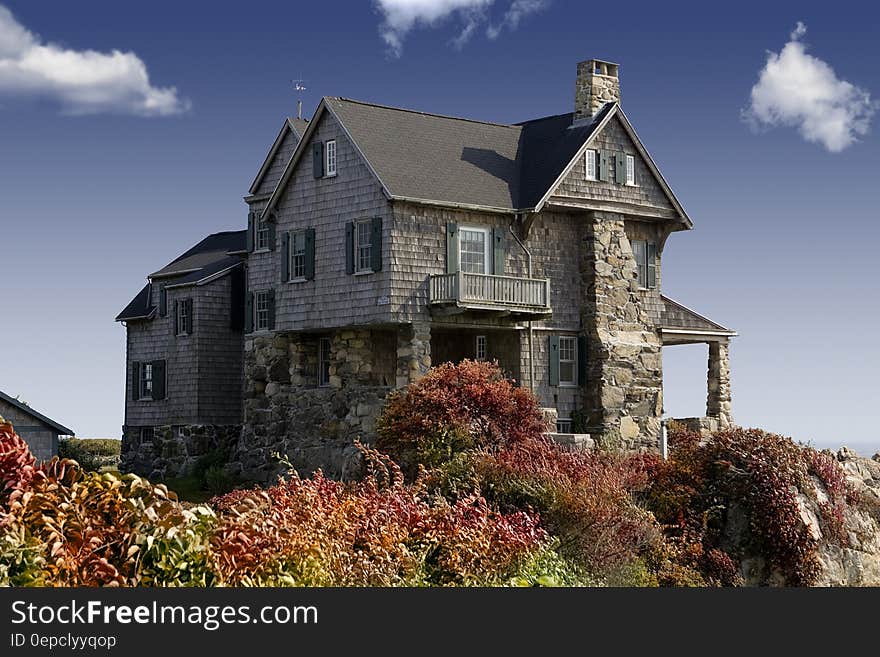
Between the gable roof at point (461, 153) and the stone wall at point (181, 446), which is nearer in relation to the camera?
the gable roof at point (461, 153)

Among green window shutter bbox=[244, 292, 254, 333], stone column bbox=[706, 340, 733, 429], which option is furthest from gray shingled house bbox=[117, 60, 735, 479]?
stone column bbox=[706, 340, 733, 429]

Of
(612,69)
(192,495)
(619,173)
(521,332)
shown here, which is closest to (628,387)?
(521,332)

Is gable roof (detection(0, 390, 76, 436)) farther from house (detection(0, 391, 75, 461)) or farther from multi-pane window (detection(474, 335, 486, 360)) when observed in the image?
multi-pane window (detection(474, 335, 486, 360))

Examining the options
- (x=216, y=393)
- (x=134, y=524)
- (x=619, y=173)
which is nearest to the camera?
(x=134, y=524)

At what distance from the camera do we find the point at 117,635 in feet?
41.8

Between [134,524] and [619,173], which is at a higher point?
[619,173]

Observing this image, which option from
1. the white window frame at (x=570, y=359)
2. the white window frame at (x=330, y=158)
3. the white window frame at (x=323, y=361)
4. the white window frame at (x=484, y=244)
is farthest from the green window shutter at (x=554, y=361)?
the white window frame at (x=330, y=158)

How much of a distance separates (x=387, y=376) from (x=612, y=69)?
13.1m

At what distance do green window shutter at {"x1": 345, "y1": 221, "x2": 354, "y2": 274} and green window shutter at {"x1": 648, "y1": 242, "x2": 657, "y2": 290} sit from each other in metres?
11.1

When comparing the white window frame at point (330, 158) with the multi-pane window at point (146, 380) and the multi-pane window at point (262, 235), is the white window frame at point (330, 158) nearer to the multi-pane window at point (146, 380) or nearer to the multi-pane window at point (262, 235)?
the multi-pane window at point (262, 235)

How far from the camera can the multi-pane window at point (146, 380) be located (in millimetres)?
51638

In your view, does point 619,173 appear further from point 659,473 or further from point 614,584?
point 614,584

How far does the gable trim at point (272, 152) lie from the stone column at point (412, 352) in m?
11.4

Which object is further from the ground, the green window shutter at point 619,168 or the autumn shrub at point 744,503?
the green window shutter at point 619,168
